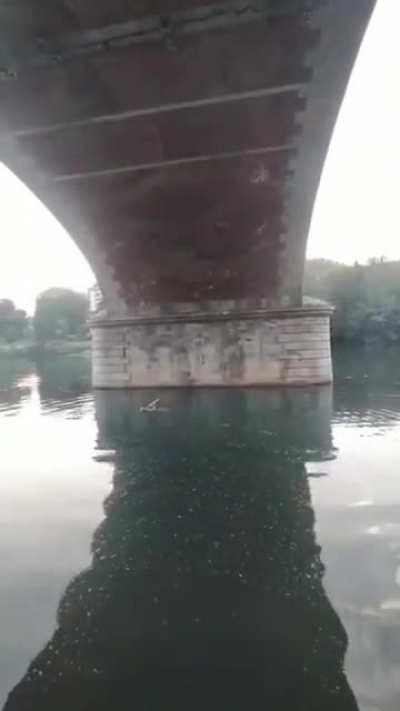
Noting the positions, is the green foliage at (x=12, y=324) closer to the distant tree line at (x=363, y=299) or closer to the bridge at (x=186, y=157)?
the distant tree line at (x=363, y=299)

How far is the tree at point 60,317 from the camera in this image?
95.5m

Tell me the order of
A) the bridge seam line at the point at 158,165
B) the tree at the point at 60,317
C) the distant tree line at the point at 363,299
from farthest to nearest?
1. the tree at the point at 60,317
2. the distant tree line at the point at 363,299
3. the bridge seam line at the point at 158,165

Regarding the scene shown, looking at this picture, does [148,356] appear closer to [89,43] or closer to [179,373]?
[179,373]

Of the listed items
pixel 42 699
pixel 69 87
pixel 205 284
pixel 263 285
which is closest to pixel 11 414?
pixel 205 284

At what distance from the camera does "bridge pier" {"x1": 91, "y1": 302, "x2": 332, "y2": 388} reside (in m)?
22.3

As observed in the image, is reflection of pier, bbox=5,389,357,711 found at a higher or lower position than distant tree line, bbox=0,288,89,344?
lower

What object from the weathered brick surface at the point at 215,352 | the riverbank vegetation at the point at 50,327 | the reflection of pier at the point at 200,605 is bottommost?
the reflection of pier at the point at 200,605

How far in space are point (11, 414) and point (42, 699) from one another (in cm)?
1737

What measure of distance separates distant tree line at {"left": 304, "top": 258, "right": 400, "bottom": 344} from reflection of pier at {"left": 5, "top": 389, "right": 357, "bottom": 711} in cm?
5758

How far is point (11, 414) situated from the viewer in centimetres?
2058

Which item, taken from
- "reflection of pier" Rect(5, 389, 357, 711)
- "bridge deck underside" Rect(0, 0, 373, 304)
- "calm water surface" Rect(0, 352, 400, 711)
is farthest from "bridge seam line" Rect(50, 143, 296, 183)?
"reflection of pier" Rect(5, 389, 357, 711)

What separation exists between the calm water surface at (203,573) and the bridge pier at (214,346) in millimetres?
8345

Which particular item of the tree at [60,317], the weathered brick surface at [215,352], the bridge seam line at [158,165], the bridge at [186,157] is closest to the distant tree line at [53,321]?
the tree at [60,317]

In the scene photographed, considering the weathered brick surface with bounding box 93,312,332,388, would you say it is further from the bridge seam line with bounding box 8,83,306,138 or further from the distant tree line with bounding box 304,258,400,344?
the distant tree line with bounding box 304,258,400,344
